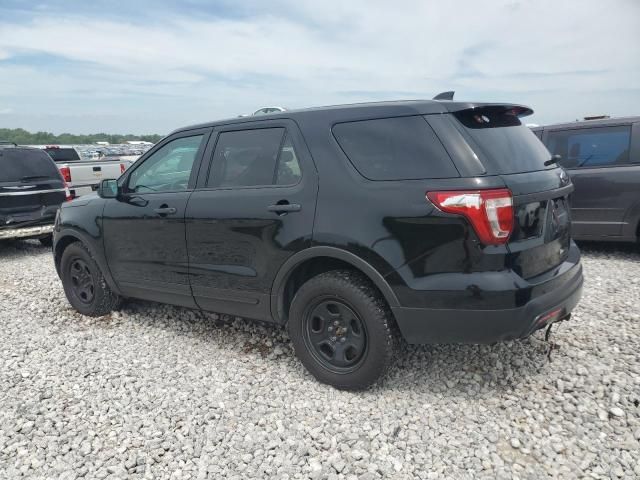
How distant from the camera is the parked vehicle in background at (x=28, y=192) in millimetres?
7652

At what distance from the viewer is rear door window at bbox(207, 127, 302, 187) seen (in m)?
3.38

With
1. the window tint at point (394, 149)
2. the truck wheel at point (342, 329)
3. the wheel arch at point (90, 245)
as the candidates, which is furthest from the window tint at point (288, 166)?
the wheel arch at point (90, 245)

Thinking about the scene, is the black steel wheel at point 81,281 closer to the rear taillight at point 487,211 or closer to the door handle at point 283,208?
the door handle at point 283,208

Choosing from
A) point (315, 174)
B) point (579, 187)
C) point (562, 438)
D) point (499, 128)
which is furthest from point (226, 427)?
point (579, 187)

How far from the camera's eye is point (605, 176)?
6.18 meters

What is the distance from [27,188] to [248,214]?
6093 mm

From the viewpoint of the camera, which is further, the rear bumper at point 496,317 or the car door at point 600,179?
the car door at point 600,179

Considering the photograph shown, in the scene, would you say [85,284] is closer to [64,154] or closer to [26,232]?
[26,232]

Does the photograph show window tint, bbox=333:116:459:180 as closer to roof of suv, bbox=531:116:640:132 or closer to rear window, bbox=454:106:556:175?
rear window, bbox=454:106:556:175

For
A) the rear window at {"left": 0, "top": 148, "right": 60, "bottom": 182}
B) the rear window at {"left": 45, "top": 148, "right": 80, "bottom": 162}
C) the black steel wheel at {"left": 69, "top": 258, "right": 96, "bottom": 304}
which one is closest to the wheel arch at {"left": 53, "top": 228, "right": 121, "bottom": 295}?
the black steel wheel at {"left": 69, "top": 258, "right": 96, "bottom": 304}

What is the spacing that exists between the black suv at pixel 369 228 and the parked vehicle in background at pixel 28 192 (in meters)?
4.85

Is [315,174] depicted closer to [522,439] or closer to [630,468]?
[522,439]

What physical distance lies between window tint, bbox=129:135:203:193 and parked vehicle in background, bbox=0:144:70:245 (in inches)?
178

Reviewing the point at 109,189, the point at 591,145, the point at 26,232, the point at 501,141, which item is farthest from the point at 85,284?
the point at 591,145
